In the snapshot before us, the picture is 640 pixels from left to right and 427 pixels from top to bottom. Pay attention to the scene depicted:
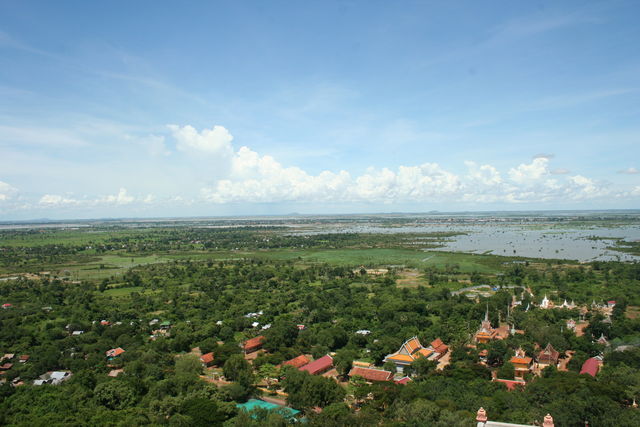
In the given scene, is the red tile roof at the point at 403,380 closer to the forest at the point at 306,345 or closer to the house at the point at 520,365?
the forest at the point at 306,345

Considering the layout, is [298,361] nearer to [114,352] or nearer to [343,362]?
[343,362]

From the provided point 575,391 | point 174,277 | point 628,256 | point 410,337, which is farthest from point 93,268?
point 628,256

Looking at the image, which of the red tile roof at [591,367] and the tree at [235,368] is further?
the tree at [235,368]

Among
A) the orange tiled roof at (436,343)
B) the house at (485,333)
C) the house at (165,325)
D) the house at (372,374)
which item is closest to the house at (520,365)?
the house at (485,333)

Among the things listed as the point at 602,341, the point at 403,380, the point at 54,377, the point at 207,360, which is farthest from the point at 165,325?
the point at 602,341

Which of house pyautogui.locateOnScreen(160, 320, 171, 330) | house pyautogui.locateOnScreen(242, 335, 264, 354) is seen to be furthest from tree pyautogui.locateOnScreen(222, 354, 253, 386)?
house pyautogui.locateOnScreen(160, 320, 171, 330)

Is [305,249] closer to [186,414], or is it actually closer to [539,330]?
[539,330]
